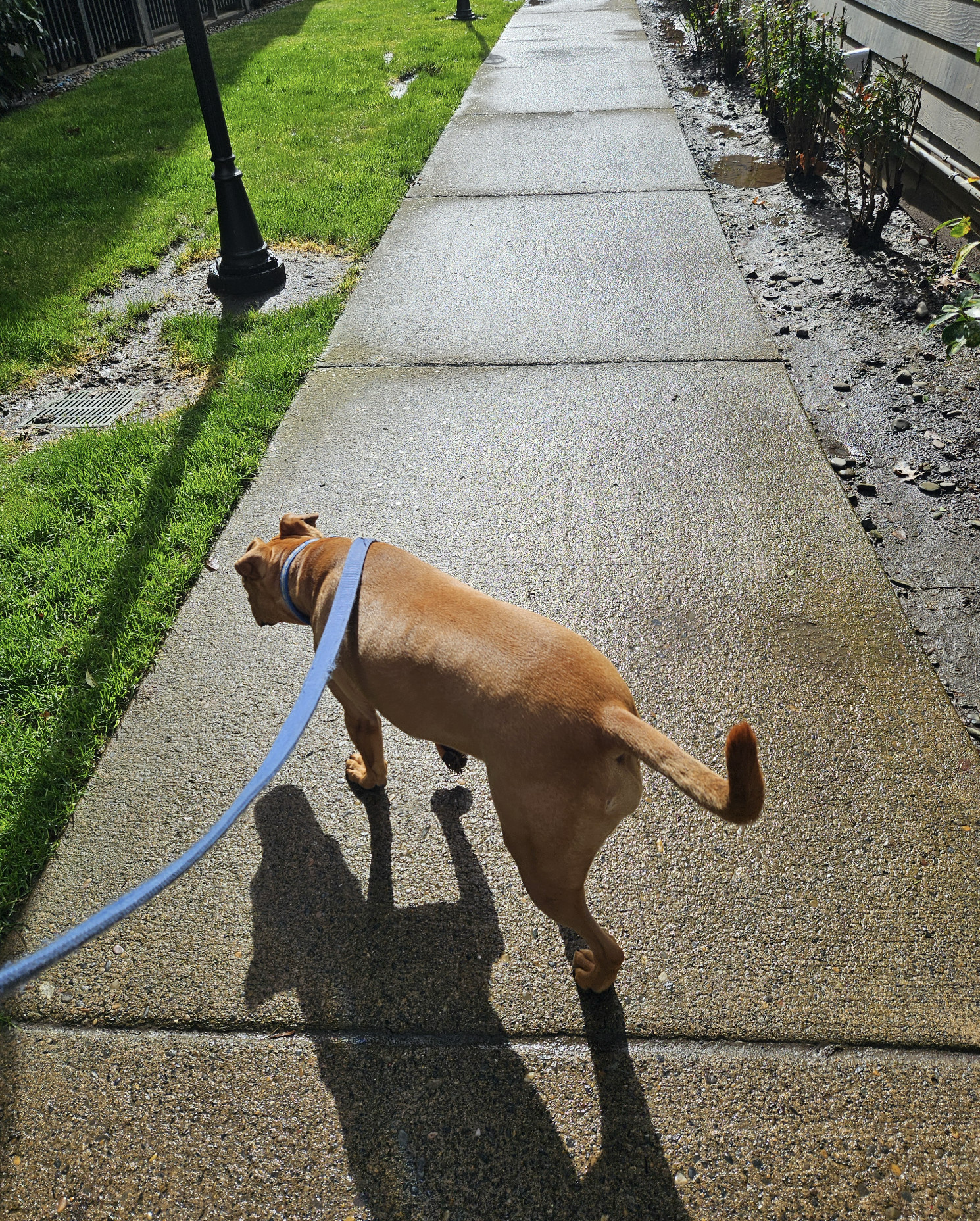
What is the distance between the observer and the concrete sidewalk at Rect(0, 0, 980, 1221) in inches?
78.0

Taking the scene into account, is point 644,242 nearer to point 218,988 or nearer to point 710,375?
point 710,375

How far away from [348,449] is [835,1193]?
386cm

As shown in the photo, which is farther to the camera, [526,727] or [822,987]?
[822,987]

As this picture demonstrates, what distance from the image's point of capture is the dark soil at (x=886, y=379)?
359 centimetres

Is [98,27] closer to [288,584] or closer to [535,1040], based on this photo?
[288,584]

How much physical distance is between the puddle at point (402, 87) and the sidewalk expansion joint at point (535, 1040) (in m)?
11.6


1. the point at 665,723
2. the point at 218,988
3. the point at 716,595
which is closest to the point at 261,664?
the point at 218,988

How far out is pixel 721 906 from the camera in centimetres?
248

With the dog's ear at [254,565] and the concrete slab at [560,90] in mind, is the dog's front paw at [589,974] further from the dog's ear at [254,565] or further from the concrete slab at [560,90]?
the concrete slab at [560,90]

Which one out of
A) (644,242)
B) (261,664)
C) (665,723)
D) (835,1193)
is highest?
(644,242)

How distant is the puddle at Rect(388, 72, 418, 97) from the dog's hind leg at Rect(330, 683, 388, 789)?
1075 cm

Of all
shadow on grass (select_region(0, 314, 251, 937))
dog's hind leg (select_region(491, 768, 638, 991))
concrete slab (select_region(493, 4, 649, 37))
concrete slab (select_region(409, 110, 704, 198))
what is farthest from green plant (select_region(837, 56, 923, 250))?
concrete slab (select_region(493, 4, 649, 37))

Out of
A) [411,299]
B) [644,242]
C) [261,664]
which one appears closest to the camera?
[261,664]

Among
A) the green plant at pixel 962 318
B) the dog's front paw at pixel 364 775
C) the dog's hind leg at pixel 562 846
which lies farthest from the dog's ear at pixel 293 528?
the green plant at pixel 962 318
